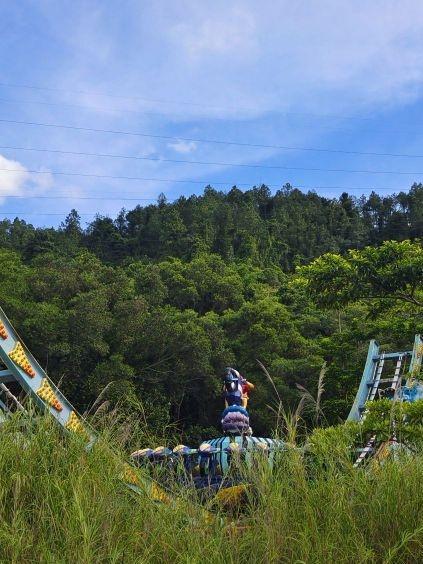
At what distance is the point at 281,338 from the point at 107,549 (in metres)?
17.2

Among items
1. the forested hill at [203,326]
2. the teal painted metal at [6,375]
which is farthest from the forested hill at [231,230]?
the teal painted metal at [6,375]

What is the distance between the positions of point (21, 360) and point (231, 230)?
33571 mm

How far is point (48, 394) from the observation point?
24.2 feet

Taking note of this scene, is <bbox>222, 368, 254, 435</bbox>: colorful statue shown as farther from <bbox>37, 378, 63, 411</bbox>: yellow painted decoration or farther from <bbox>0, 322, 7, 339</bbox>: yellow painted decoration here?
<bbox>0, 322, 7, 339</bbox>: yellow painted decoration

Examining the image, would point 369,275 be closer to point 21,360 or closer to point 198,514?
point 21,360

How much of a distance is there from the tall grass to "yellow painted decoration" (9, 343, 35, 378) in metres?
5.08

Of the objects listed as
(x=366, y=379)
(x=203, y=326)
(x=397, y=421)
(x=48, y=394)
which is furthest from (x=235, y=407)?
(x=203, y=326)

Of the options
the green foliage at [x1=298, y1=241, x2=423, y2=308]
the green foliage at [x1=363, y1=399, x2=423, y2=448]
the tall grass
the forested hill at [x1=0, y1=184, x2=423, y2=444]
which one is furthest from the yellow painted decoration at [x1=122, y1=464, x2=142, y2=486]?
the green foliage at [x1=298, y1=241, x2=423, y2=308]

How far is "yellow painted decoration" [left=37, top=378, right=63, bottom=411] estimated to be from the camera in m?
7.22

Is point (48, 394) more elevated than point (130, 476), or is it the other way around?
point (130, 476)

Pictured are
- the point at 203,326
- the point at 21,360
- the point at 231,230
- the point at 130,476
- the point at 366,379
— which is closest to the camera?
the point at 130,476

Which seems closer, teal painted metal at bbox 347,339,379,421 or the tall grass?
the tall grass

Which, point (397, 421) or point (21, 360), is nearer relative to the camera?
point (397, 421)

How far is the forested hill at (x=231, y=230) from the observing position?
3684 centimetres
